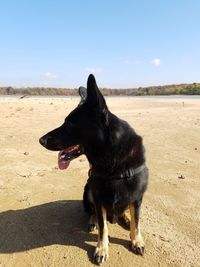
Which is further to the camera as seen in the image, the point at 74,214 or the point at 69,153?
the point at 74,214

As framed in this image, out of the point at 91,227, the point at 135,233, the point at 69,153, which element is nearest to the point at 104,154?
the point at 69,153

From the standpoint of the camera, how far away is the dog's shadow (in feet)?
13.9

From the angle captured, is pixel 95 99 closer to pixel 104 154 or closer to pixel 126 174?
pixel 104 154

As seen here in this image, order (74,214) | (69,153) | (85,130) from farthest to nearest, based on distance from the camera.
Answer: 1. (74,214)
2. (69,153)
3. (85,130)

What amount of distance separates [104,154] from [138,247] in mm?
1174

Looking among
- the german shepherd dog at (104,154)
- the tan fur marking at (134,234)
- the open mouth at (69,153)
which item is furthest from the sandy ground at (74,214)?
the open mouth at (69,153)

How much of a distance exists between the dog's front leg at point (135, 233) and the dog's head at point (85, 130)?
876mm

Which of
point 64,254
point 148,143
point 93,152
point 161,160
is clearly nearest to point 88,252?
point 64,254

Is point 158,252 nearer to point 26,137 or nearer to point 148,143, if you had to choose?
point 148,143

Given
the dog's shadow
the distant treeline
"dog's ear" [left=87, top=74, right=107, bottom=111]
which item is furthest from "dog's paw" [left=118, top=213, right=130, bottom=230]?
the distant treeline

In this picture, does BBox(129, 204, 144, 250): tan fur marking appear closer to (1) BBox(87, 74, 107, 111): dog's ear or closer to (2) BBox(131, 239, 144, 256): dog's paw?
(2) BBox(131, 239, 144, 256): dog's paw

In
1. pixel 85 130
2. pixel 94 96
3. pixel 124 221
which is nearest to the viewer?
pixel 94 96

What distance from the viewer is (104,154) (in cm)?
378

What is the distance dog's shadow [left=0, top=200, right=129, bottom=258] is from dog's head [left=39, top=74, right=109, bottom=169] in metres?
0.95
